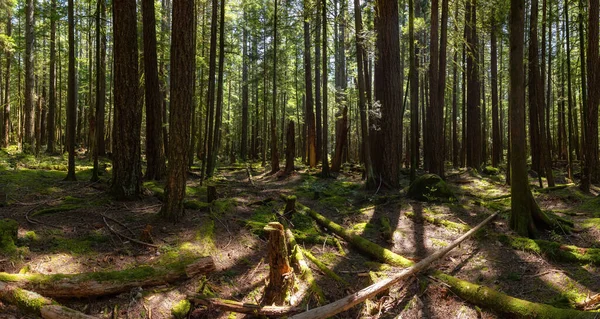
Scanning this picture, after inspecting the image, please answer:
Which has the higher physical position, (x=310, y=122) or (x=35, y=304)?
(x=310, y=122)

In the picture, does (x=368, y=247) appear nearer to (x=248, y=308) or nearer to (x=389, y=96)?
(x=248, y=308)

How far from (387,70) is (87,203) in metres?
9.83

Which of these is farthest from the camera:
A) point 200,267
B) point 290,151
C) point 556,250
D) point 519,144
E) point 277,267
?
point 290,151

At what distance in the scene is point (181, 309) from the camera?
4176mm

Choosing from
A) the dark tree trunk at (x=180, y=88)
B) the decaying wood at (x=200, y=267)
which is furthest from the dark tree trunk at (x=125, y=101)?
the decaying wood at (x=200, y=267)

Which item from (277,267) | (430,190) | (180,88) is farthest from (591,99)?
(180,88)

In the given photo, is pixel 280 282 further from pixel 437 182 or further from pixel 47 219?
pixel 437 182

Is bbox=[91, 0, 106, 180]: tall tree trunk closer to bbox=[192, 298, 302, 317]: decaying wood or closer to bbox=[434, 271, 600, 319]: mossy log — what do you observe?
bbox=[192, 298, 302, 317]: decaying wood

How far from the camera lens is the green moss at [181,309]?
411 centimetres

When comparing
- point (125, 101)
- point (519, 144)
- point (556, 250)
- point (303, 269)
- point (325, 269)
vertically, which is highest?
point (125, 101)

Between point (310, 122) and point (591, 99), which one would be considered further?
point (310, 122)

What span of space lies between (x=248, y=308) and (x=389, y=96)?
31.5ft

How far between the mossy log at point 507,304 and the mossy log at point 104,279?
144 inches

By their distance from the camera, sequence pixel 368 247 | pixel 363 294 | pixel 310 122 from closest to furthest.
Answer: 1. pixel 363 294
2. pixel 368 247
3. pixel 310 122
